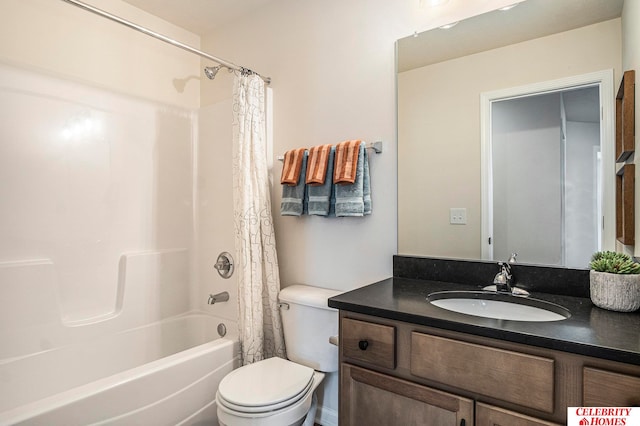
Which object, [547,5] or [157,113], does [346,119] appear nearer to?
[547,5]

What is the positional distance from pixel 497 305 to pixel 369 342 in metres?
0.54

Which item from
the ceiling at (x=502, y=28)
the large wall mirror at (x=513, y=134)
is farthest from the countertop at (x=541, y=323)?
the ceiling at (x=502, y=28)

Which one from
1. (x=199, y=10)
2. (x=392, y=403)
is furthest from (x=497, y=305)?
(x=199, y=10)

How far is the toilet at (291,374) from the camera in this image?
1336 mm

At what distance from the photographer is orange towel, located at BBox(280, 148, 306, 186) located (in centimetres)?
187

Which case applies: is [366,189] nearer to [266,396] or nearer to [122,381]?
[266,396]

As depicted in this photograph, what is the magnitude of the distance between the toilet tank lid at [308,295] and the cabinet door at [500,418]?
853 millimetres

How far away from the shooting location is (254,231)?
6.31 feet

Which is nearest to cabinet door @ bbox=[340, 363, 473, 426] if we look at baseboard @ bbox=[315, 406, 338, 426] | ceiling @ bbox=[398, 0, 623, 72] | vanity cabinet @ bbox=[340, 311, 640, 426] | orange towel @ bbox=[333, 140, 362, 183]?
vanity cabinet @ bbox=[340, 311, 640, 426]

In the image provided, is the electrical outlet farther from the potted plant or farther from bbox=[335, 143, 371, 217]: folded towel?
the potted plant

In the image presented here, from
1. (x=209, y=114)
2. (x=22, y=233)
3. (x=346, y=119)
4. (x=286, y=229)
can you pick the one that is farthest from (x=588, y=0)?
(x=22, y=233)

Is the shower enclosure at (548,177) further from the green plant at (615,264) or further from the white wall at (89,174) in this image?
the white wall at (89,174)

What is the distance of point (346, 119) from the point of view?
6.10ft

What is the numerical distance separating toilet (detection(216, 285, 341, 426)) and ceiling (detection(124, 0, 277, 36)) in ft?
5.97
